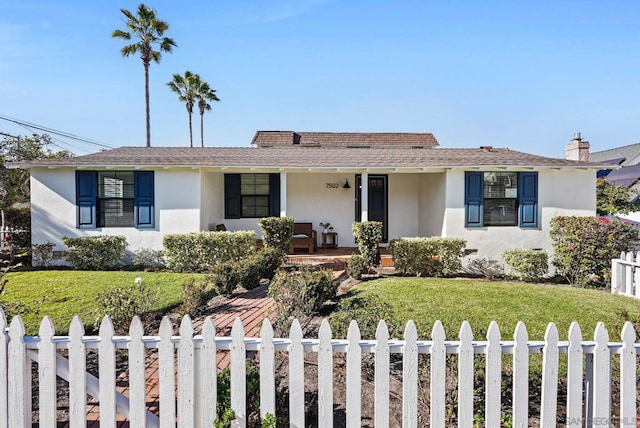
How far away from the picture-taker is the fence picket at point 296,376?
264 centimetres

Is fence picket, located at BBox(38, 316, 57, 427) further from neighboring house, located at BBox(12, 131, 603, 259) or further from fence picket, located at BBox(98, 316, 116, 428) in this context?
neighboring house, located at BBox(12, 131, 603, 259)

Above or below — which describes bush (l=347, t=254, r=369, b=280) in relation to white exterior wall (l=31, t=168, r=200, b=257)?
below

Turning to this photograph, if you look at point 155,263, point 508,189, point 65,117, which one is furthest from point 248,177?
point 65,117

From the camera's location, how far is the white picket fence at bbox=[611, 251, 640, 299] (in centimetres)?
771

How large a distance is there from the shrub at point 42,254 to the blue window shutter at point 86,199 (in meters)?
0.96

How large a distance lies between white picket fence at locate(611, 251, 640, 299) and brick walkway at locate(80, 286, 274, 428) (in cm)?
730

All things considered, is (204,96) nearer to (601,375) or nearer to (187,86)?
(187,86)

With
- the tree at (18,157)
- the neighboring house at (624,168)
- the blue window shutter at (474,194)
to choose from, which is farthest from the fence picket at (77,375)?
the tree at (18,157)

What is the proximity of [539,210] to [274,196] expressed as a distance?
8.31 m

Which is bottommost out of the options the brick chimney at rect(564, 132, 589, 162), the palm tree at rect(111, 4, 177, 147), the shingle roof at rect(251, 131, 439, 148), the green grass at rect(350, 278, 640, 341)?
the green grass at rect(350, 278, 640, 341)

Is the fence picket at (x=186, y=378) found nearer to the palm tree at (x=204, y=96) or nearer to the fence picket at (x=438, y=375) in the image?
the fence picket at (x=438, y=375)

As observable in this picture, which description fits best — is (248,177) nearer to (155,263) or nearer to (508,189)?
(155,263)

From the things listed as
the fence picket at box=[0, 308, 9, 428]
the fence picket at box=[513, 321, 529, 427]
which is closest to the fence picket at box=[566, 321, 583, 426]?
the fence picket at box=[513, 321, 529, 427]

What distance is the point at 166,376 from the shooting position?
2.65m
